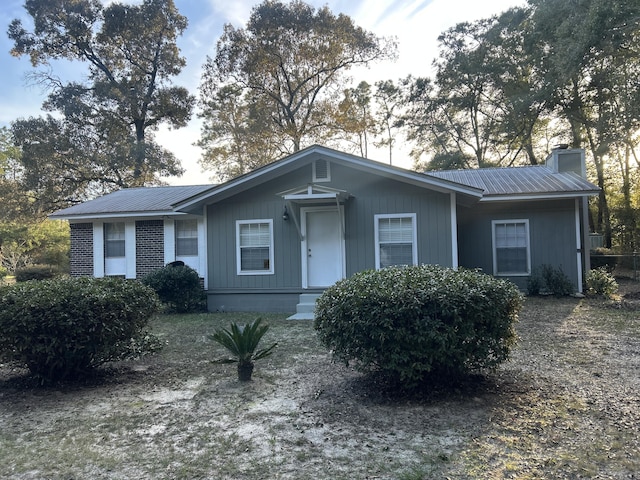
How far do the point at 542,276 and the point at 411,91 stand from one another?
2041 centimetres

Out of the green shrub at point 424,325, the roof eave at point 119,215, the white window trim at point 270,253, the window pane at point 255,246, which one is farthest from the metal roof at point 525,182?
the green shrub at point 424,325

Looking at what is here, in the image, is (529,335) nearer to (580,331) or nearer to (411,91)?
(580,331)

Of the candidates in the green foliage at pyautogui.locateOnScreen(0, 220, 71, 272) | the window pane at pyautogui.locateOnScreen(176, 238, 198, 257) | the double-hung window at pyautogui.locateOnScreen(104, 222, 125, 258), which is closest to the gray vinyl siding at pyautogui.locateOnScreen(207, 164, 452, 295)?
the window pane at pyautogui.locateOnScreen(176, 238, 198, 257)

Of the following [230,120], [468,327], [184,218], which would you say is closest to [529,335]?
[468,327]

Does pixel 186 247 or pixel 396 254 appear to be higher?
pixel 186 247

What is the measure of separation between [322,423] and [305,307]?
6255mm

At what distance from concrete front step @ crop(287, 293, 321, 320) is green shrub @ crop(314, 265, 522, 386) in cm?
514

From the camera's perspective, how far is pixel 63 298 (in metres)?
4.62

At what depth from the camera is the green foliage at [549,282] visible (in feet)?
35.8

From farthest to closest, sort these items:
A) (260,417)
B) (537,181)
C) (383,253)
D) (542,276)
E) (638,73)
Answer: (638,73) → (537,181) → (542,276) → (383,253) → (260,417)

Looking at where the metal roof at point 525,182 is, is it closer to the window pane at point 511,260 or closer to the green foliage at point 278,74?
the window pane at point 511,260

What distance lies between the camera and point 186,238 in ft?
40.2

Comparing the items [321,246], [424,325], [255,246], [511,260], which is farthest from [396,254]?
[424,325]

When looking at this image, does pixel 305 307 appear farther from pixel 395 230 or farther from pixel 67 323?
pixel 67 323
